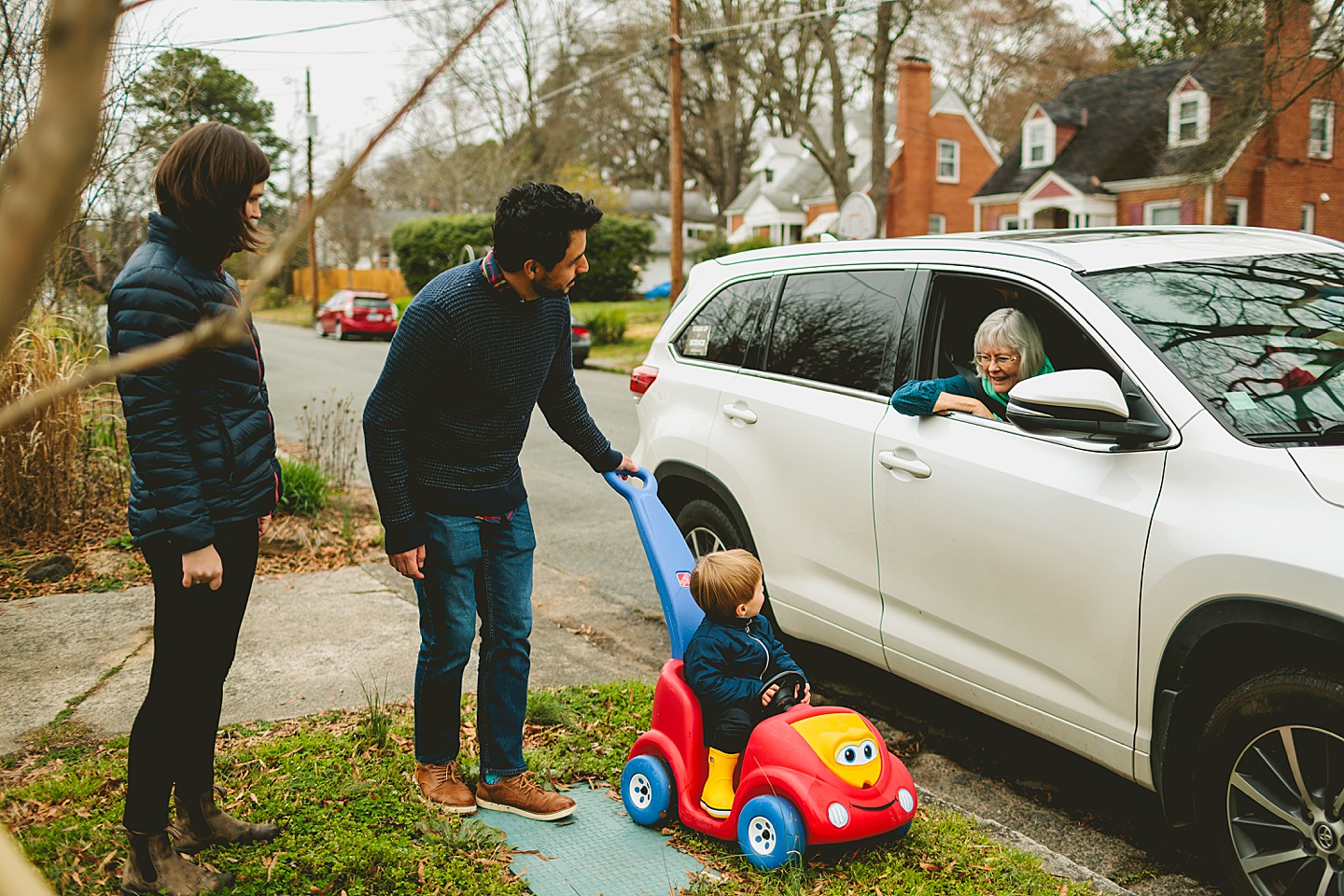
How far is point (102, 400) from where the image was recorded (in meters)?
8.12

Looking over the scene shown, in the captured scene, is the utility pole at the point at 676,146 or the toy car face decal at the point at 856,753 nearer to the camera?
the toy car face decal at the point at 856,753

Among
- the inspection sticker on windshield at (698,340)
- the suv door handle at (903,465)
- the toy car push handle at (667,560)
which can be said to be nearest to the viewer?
the toy car push handle at (667,560)

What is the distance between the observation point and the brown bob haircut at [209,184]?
280cm

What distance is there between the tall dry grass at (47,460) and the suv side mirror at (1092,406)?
17.2 ft

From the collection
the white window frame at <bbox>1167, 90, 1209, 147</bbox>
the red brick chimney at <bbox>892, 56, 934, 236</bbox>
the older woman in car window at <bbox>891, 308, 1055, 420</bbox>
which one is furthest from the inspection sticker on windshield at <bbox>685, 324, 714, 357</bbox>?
the red brick chimney at <bbox>892, 56, 934, 236</bbox>

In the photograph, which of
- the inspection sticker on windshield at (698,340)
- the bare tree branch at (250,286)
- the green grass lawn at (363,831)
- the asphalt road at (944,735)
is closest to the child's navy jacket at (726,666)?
the green grass lawn at (363,831)

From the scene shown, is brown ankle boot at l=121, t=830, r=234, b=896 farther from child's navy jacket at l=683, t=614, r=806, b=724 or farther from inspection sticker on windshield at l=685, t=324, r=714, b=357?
inspection sticker on windshield at l=685, t=324, r=714, b=357

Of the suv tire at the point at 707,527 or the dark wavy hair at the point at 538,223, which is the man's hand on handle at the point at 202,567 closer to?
the dark wavy hair at the point at 538,223

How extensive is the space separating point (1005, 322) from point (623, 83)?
4673 centimetres

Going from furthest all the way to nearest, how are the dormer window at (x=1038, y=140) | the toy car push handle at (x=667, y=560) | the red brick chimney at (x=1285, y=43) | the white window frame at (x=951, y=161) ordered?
the white window frame at (x=951, y=161)
the dormer window at (x=1038, y=140)
the red brick chimney at (x=1285, y=43)
the toy car push handle at (x=667, y=560)

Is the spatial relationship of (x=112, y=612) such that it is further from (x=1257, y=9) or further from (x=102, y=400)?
(x=1257, y=9)

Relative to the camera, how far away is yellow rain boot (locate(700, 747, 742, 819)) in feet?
10.9

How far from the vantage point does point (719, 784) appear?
335cm

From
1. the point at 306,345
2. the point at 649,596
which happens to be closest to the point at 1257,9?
the point at 649,596
